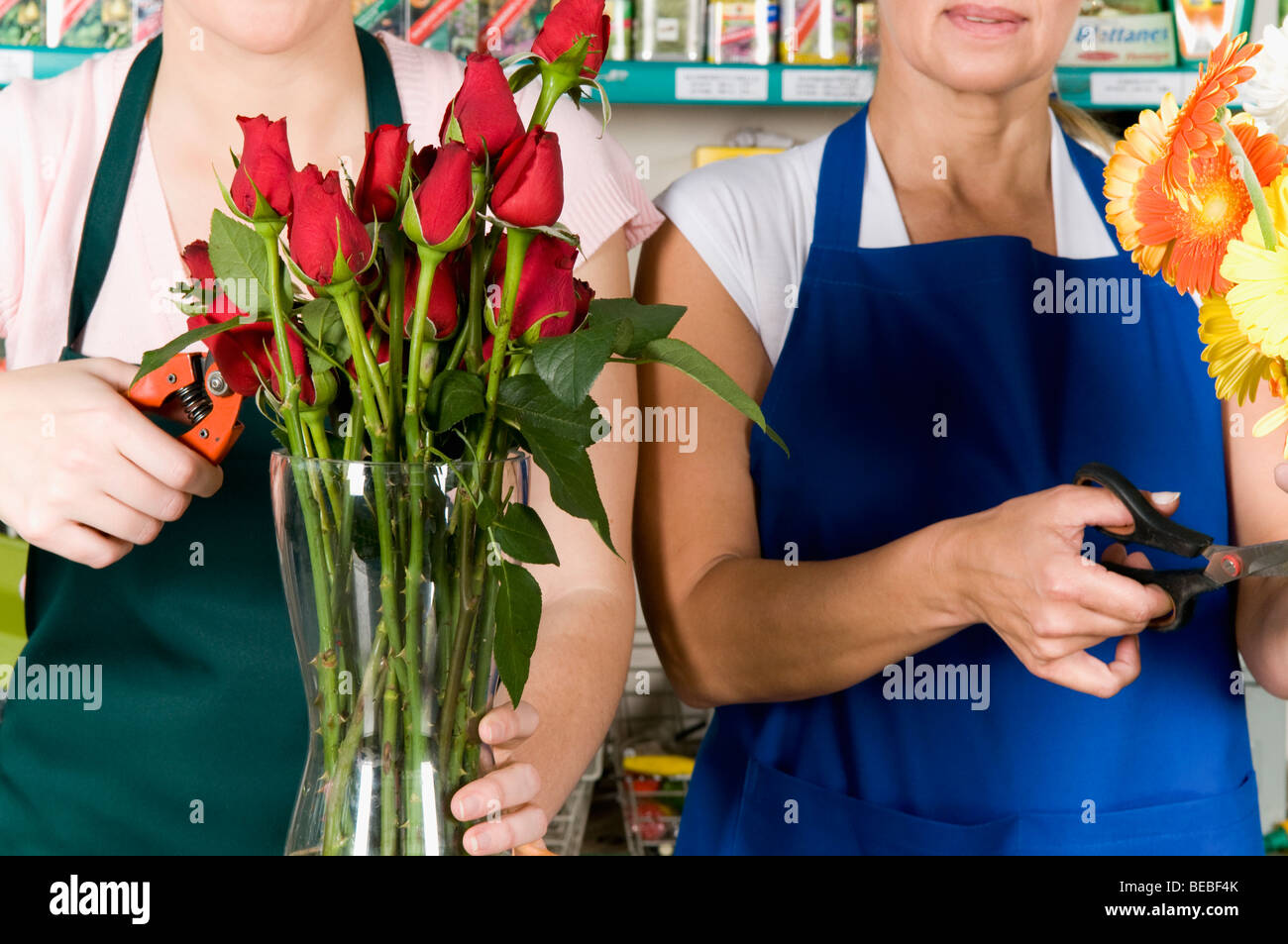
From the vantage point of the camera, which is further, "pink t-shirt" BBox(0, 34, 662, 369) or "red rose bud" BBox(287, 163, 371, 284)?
"pink t-shirt" BBox(0, 34, 662, 369)

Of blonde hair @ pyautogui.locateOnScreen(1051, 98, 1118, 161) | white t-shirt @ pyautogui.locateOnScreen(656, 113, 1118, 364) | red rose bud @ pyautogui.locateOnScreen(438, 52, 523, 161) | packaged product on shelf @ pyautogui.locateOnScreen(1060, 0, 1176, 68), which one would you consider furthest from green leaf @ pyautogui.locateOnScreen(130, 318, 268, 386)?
packaged product on shelf @ pyautogui.locateOnScreen(1060, 0, 1176, 68)

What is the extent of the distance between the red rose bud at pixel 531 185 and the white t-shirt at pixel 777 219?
529 millimetres

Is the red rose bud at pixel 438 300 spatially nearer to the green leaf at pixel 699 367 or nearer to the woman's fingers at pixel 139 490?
the green leaf at pixel 699 367

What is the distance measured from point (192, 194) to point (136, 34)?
1107 millimetres

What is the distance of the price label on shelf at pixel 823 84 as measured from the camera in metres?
1.85

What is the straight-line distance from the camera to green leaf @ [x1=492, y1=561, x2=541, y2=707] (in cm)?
49

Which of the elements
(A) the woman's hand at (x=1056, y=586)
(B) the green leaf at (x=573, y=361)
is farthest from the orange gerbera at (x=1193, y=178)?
(B) the green leaf at (x=573, y=361)

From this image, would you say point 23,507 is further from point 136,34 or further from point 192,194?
point 136,34

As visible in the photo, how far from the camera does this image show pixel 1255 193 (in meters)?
0.50

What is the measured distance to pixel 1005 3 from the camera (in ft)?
2.97

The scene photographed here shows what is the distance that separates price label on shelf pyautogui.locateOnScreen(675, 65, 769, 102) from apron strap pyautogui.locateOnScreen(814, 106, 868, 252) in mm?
833

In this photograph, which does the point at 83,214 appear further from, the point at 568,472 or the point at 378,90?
the point at 568,472

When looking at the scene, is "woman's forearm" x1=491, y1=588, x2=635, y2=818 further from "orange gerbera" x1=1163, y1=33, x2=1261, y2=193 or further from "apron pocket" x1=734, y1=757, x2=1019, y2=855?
"orange gerbera" x1=1163, y1=33, x2=1261, y2=193

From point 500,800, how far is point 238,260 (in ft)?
0.80
